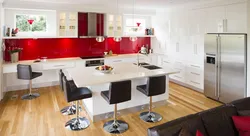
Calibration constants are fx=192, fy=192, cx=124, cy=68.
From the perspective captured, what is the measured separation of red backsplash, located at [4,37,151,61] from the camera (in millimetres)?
5613

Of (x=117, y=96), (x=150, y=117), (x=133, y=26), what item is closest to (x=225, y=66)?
(x=150, y=117)

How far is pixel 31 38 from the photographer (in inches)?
222

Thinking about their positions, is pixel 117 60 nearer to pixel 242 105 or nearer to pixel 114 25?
pixel 114 25

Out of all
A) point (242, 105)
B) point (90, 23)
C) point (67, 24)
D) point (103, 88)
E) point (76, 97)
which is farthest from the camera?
point (90, 23)

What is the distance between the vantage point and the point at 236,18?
13.9 ft

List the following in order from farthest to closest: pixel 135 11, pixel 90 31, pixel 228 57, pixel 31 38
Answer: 1. pixel 135 11
2. pixel 90 31
3. pixel 31 38
4. pixel 228 57

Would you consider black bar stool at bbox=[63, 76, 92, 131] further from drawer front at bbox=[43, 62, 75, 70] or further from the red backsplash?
the red backsplash

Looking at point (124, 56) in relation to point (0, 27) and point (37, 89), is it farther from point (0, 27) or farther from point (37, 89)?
point (0, 27)

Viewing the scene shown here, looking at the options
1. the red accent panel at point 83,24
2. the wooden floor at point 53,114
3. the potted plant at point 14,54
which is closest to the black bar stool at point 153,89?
the wooden floor at point 53,114

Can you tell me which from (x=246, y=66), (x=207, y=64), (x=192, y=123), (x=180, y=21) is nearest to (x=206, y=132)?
(x=192, y=123)

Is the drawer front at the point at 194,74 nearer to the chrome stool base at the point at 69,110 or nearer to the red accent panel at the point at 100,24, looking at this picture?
the red accent panel at the point at 100,24

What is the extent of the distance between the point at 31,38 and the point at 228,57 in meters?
5.28

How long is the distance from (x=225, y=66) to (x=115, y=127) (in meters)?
2.88

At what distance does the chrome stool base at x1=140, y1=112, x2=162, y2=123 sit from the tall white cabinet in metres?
2.10
